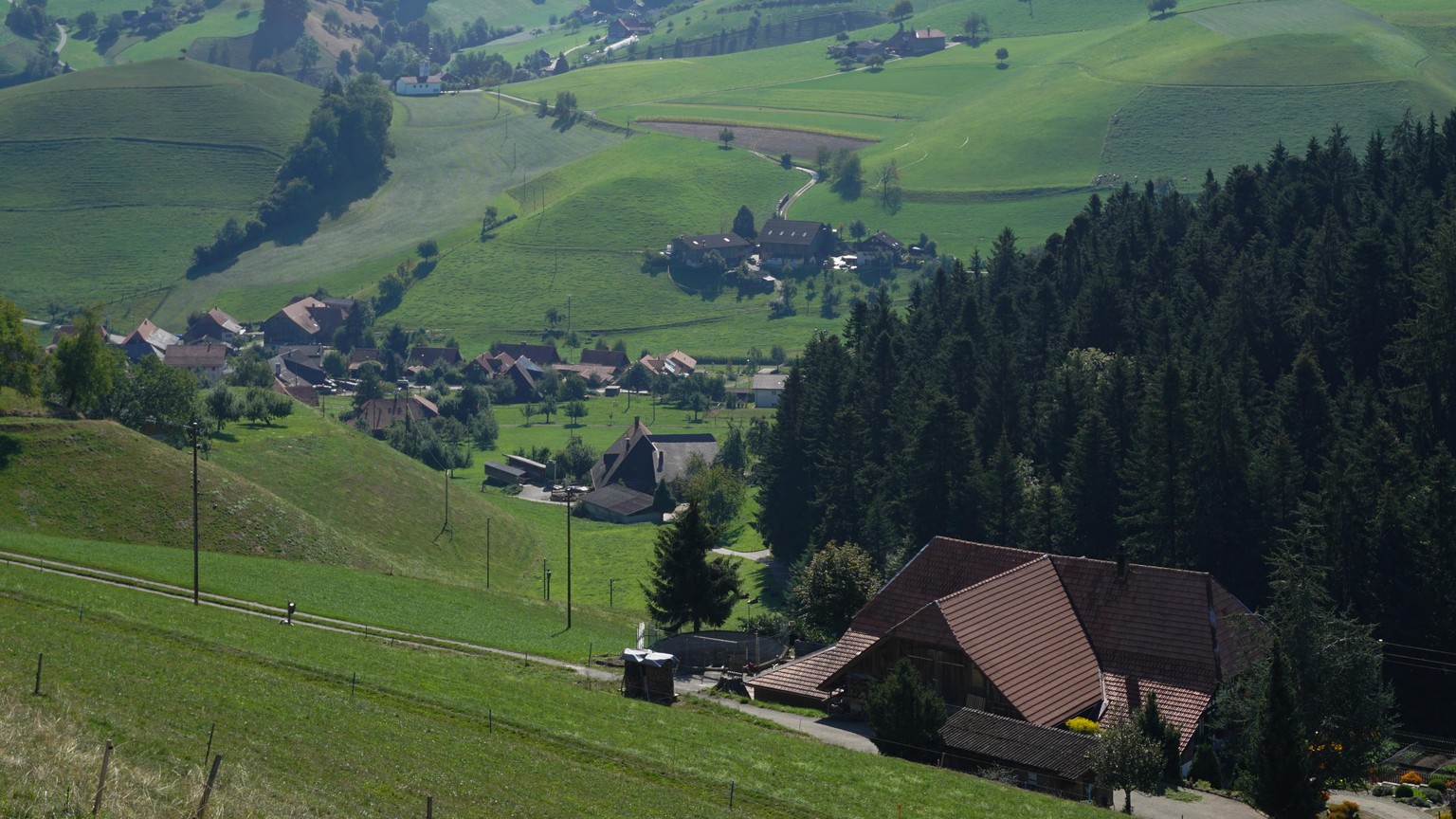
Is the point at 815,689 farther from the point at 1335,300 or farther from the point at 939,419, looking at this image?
the point at 1335,300

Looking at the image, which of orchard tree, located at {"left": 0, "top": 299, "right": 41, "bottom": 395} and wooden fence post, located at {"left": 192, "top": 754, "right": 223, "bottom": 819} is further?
orchard tree, located at {"left": 0, "top": 299, "right": 41, "bottom": 395}

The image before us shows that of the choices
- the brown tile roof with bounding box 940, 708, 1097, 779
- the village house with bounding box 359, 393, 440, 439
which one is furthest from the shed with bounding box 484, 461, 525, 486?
the brown tile roof with bounding box 940, 708, 1097, 779

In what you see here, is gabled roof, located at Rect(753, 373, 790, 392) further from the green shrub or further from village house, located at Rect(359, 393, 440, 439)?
the green shrub

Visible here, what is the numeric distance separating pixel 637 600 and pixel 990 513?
22.6 metres

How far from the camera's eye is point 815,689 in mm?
55938

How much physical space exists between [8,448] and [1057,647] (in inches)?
2121

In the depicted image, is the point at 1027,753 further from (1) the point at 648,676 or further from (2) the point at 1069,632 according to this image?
(1) the point at 648,676

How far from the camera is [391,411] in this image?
16362 cm

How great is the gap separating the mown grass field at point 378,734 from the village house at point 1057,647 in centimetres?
782

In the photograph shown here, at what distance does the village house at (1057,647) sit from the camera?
54469 mm

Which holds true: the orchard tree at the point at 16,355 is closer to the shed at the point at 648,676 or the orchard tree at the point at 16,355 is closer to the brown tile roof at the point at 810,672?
the shed at the point at 648,676

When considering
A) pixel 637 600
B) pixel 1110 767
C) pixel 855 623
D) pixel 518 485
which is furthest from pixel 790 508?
pixel 1110 767

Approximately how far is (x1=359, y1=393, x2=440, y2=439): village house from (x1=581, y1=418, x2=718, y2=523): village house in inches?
983

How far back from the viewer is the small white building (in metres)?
175
